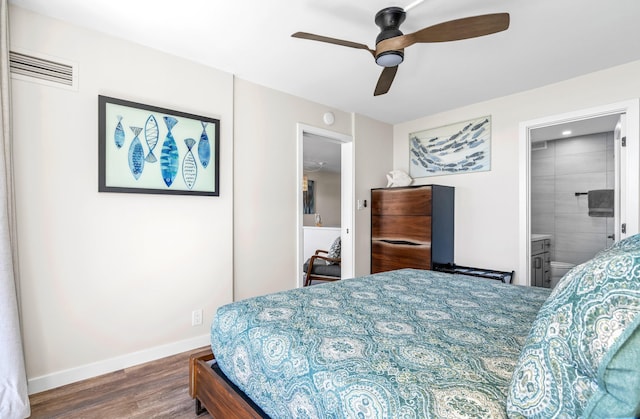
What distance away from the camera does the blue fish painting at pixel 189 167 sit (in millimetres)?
2553

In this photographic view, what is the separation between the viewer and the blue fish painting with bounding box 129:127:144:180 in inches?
90.7

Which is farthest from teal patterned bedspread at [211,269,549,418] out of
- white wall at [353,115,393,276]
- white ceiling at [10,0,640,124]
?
white wall at [353,115,393,276]

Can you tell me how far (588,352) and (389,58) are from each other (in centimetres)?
177

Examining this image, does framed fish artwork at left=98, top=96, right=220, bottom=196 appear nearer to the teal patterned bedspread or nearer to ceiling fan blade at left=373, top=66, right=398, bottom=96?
the teal patterned bedspread

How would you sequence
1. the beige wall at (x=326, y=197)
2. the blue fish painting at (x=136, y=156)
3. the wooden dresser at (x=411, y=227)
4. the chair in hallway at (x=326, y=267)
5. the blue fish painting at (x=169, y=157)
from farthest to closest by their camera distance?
the beige wall at (x=326, y=197) → the chair in hallway at (x=326, y=267) → the wooden dresser at (x=411, y=227) → the blue fish painting at (x=169, y=157) → the blue fish painting at (x=136, y=156)

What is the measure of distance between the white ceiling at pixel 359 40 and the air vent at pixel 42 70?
1.00ft

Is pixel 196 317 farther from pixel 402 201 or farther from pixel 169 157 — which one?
pixel 402 201

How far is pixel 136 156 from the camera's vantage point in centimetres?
232

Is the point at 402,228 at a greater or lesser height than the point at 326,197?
lesser

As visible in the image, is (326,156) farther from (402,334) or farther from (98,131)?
(402,334)

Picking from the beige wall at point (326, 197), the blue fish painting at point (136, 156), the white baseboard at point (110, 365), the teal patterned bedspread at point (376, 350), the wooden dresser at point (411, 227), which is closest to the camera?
the teal patterned bedspread at point (376, 350)

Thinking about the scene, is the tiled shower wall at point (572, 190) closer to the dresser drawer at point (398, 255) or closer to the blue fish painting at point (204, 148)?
the dresser drawer at point (398, 255)

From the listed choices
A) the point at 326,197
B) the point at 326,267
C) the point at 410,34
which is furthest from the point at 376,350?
the point at 326,197

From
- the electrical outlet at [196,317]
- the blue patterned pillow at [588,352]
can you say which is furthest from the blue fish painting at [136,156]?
the blue patterned pillow at [588,352]
